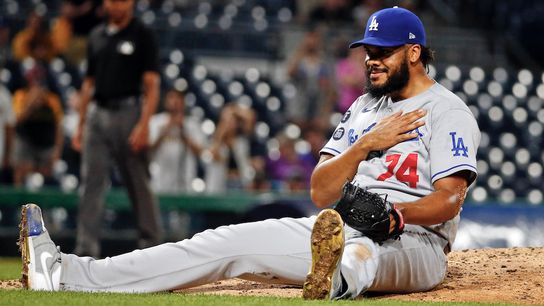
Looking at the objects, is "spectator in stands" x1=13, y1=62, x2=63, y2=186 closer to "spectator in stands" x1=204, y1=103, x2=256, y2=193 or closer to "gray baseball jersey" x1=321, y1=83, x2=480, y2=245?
"spectator in stands" x1=204, y1=103, x2=256, y2=193

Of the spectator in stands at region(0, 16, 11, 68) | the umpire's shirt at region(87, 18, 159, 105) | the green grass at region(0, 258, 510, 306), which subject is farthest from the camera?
the spectator in stands at region(0, 16, 11, 68)

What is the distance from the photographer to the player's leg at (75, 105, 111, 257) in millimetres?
9109

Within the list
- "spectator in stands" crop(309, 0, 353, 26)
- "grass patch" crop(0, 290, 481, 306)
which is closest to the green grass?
"grass patch" crop(0, 290, 481, 306)

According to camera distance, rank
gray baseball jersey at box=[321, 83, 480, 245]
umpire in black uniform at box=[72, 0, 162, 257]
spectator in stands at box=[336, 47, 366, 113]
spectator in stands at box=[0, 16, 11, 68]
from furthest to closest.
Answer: spectator in stands at box=[0, 16, 11, 68]
spectator in stands at box=[336, 47, 366, 113]
umpire in black uniform at box=[72, 0, 162, 257]
gray baseball jersey at box=[321, 83, 480, 245]

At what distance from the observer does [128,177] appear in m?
9.16

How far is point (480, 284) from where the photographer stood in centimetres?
555

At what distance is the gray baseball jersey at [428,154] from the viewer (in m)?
4.89

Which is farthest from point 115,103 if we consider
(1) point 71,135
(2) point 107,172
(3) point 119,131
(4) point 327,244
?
(4) point 327,244

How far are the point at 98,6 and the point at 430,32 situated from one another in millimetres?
5055

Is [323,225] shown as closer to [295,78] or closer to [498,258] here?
[498,258]

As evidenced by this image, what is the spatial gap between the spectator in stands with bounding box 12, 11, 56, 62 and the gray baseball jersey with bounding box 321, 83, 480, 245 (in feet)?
28.1

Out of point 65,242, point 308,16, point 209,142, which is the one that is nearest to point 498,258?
point 65,242

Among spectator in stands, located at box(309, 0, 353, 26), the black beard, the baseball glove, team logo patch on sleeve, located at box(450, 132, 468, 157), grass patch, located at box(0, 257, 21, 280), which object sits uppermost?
spectator in stands, located at box(309, 0, 353, 26)

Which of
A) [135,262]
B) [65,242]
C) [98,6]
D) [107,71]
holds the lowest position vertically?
[65,242]
